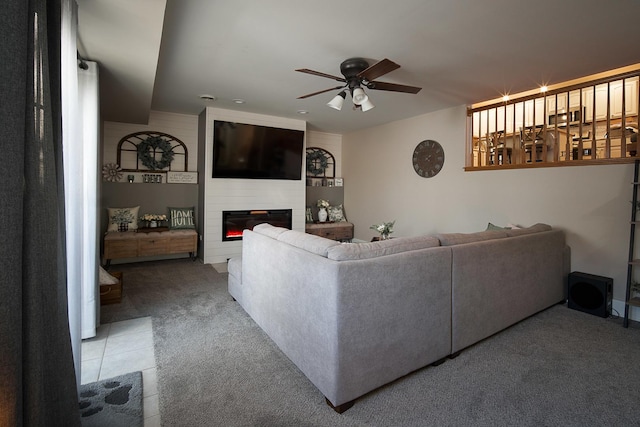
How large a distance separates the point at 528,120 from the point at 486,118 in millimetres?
1392

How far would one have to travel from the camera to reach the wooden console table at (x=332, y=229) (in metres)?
6.30

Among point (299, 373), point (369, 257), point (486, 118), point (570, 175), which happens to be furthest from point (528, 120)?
point (299, 373)

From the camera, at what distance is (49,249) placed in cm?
114

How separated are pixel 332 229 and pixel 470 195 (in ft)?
9.15

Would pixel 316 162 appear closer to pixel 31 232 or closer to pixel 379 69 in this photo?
pixel 379 69

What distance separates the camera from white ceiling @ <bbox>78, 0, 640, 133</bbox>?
2256 millimetres

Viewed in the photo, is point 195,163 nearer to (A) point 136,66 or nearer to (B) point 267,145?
(B) point 267,145

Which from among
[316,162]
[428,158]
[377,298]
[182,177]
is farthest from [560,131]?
[182,177]

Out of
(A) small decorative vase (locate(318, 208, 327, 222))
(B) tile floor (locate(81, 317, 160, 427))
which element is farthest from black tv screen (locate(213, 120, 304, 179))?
(B) tile floor (locate(81, 317, 160, 427))

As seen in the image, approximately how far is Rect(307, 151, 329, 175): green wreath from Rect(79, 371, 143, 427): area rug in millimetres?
5312

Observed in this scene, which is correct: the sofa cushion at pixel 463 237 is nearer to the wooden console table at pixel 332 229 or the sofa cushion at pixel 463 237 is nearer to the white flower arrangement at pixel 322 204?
the wooden console table at pixel 332 229

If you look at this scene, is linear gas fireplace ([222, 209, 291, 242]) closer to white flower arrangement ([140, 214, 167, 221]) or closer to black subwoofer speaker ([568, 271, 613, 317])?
white flower arrangement ([140, 214, 167, 221])

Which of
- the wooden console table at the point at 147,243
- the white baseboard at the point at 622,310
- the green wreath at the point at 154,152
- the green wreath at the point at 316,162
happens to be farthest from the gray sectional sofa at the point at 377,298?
the green wreath at the point at 316,162

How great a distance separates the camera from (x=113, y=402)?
5.96 feet
